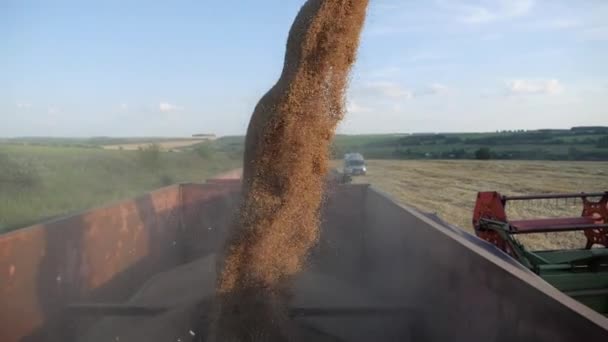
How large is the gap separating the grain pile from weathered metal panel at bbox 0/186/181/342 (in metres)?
1.05

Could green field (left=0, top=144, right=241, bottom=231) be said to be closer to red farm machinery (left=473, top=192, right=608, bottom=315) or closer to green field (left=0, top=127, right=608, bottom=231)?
green field (left=0, top=127, right=608, bottom=231)

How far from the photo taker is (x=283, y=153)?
358 cm

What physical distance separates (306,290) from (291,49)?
1989mm

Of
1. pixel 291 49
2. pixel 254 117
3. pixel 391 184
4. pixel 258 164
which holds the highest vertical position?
pixel 291 49

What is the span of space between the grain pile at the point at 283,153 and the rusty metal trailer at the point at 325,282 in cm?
29

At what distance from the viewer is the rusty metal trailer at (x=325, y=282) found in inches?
90.6

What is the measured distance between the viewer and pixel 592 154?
32.1 metres

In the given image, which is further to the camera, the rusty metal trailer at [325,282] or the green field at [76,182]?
the green field at [76,182]

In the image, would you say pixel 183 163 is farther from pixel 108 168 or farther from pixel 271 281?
pixel 271 281

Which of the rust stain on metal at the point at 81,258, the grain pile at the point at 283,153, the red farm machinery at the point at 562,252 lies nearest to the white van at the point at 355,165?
the red farm machinery at the point at 562,252

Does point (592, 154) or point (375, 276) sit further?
point (592, 154)

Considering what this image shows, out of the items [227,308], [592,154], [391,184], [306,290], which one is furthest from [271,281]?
[592,154]

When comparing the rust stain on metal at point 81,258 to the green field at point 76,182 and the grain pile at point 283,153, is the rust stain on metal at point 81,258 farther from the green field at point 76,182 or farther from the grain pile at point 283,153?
the green field at point 76,182

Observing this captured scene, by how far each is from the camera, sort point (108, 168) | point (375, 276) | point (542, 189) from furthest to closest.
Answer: point (108, 168) → point (542, 189) → point (375, 276)
